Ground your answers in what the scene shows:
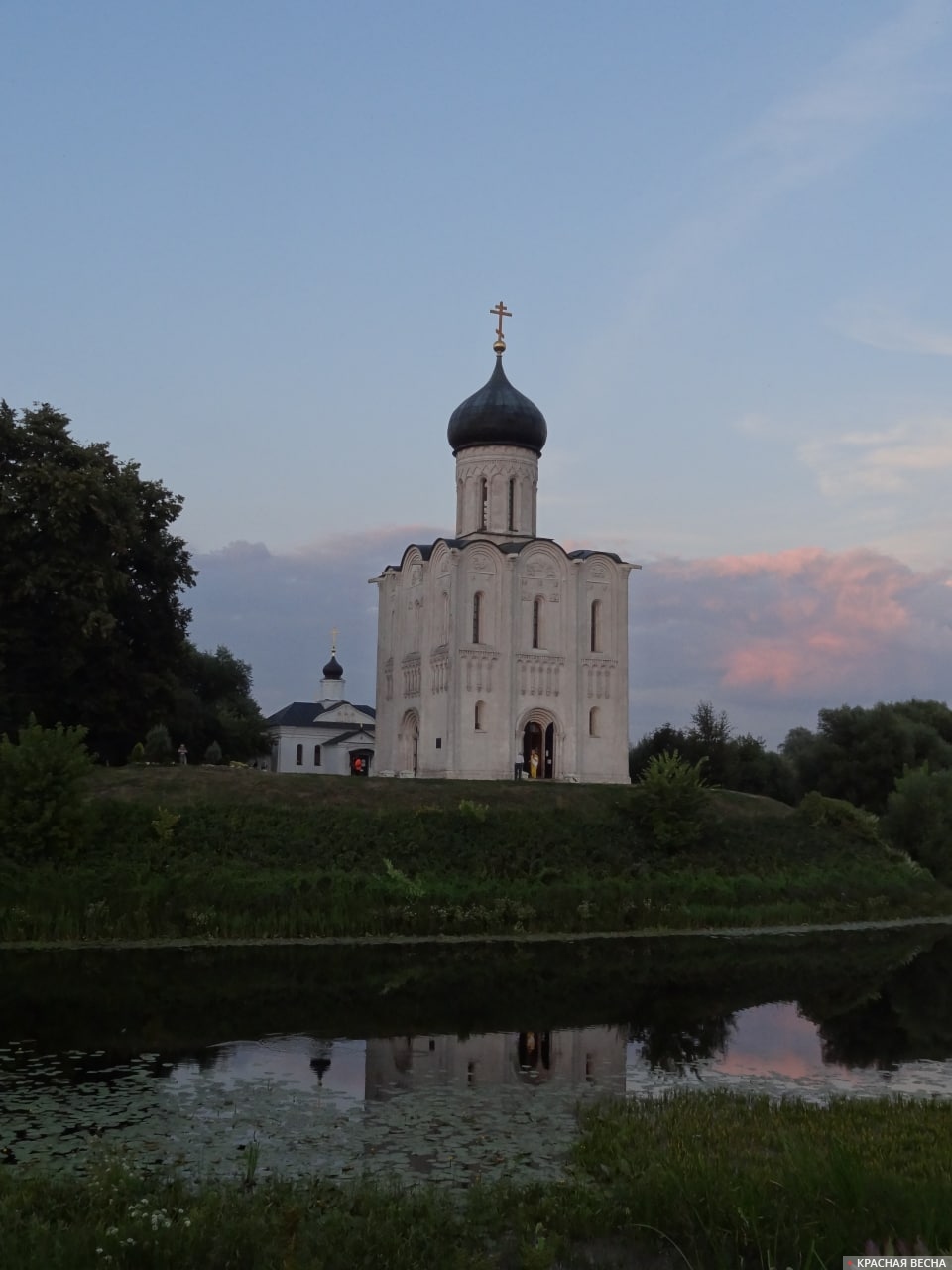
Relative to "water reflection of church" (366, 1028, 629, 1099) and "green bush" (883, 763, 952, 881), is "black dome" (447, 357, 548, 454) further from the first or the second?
"water reflection of church" (366, 1028, 629, 1099)

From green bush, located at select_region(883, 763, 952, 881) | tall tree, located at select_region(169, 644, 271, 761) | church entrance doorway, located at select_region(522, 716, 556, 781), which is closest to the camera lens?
green bush, located at select_region(883, 763, 952, 881)

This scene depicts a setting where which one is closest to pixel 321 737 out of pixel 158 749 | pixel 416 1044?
pixel 158 749

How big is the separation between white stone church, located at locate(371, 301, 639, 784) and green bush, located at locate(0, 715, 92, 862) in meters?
14.3

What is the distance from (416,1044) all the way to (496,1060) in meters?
1.15

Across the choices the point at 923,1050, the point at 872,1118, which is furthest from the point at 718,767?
the point at 872,1118

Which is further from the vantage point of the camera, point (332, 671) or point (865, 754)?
point (332, 671)

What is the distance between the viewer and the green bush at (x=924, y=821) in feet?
110

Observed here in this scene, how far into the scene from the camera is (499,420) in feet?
131

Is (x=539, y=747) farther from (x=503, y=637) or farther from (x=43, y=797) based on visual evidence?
(x=43, y=797)

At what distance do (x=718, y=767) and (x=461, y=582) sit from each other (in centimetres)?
1151

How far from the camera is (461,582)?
37.4 meters

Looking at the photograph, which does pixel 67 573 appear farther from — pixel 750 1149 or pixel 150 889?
pixel 750 1149

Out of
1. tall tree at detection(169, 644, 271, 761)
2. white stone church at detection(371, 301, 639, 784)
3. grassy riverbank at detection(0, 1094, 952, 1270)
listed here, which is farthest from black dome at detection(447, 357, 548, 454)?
grassy riverbank at detection(0, 1094, 952, 1270)

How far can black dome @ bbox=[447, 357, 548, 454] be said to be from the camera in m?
39.8
